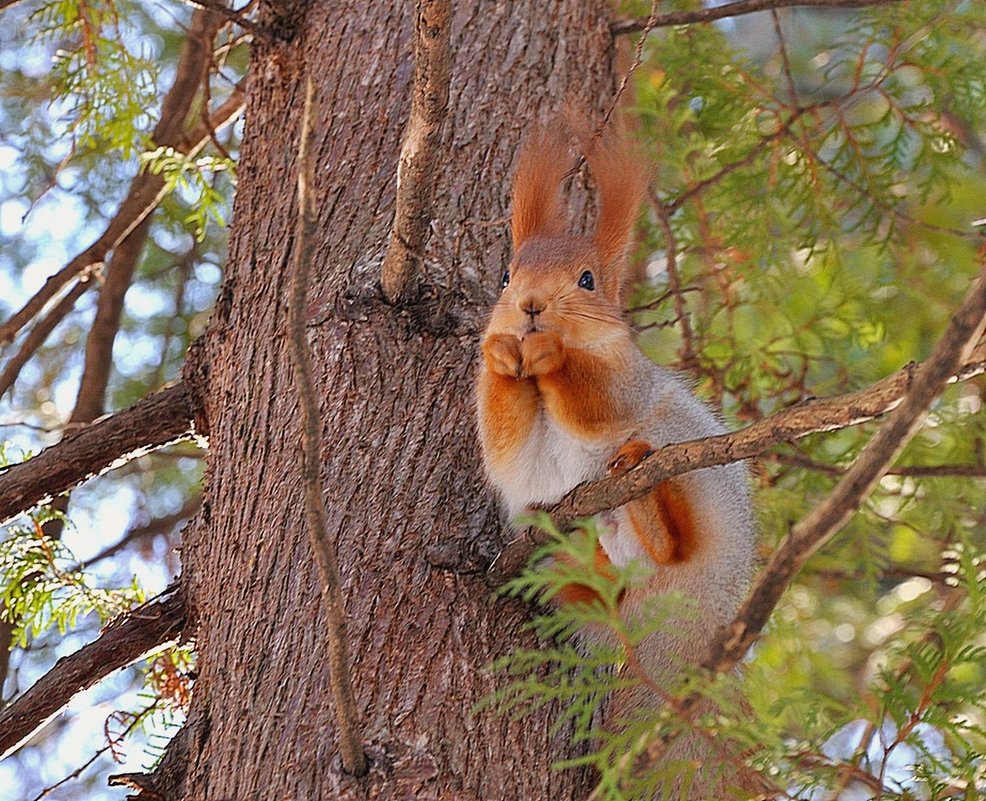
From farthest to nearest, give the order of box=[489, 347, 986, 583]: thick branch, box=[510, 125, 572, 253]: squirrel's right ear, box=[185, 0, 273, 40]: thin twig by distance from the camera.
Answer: box=[185, 0, 273, 40]: thin twig
box=[510, 125, 572, 253]: squirrel's right ear
box=[489, 347, 986, 583]: thick branch

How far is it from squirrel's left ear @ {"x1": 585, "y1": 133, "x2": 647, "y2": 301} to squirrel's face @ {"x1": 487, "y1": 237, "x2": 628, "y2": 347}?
0.28 ft

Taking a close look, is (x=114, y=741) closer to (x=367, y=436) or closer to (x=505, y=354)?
(x=367, y=436)

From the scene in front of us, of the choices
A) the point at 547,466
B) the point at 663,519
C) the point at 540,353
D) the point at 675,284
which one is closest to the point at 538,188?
the point at 540,353

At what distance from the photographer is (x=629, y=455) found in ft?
6.31

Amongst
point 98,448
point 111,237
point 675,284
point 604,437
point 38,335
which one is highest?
point 111,237

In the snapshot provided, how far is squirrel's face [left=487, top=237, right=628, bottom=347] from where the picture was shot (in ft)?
6.69

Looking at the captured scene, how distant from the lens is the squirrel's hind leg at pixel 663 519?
196 centimetres

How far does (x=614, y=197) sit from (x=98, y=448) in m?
1.08

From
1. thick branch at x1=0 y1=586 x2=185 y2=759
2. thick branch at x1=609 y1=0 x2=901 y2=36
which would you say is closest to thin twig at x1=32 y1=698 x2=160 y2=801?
thick branch at x1=0 y1=586 x2=185 y2=759

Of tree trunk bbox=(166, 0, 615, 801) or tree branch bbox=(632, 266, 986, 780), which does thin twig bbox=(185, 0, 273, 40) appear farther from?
tree branch bbox=(632, 266, 986, 780)

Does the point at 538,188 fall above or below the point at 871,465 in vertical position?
above

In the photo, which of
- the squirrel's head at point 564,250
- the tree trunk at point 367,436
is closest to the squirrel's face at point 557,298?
the squirrel's head at point 564,250

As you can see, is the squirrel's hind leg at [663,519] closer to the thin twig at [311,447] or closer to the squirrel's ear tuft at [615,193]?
the squirrel's ear tuft at [615,193]

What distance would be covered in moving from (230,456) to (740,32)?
5.82 metres
